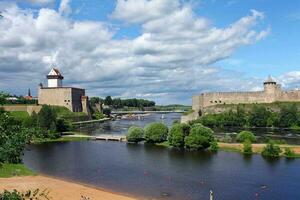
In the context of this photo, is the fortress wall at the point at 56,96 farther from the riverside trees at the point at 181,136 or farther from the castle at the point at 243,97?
the riverside trees at the point at 181,136

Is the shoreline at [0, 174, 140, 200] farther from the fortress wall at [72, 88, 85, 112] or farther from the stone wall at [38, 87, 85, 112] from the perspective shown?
the fortress wall at [72, 88, 85, 112]

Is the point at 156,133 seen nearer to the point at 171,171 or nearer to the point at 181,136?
the point at 181,136

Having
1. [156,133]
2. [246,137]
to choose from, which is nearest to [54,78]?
[156,133]

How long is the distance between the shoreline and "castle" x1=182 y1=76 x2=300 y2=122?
193ft

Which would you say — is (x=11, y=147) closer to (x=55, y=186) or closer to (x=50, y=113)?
(x=55, y=186)

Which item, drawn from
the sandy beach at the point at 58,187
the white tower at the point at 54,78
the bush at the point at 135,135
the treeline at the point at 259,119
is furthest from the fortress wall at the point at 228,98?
the sandy beach at the point at 58,187

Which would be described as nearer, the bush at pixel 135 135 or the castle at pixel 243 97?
the bush at pixel 135 135

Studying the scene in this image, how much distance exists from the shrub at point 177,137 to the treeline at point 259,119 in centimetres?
3097

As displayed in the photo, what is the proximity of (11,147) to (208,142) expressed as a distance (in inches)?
1461

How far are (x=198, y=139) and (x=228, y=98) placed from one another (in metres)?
54.1

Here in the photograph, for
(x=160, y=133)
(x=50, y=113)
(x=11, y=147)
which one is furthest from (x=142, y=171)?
(x=50, y=113)

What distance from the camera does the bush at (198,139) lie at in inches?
1628

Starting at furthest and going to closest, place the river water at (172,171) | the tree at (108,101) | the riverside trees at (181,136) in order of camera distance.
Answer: the tree at (108,101) < the riverside trees at (181,136) < the river water at (172,171)

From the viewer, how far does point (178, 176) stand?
1117 inches
